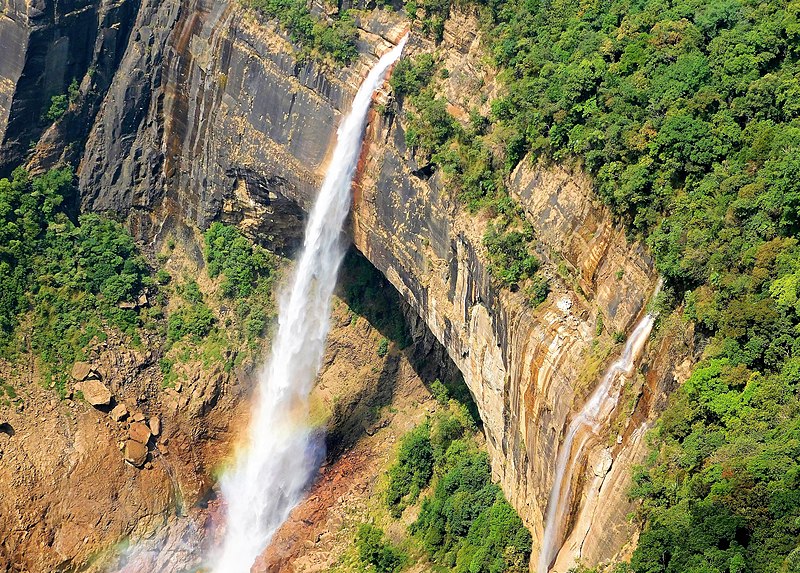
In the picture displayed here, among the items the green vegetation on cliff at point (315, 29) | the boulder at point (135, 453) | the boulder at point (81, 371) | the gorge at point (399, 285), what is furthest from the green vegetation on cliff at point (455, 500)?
the green vegetation on cliff at point (315, 29)

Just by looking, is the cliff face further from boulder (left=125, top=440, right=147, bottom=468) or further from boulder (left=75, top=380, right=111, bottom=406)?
boulder (left=125, top=440, right=147, bottom=468)

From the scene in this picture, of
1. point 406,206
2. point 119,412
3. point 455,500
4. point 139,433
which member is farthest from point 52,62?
point 455,500

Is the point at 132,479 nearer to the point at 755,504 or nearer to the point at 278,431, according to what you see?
the point at 278,431

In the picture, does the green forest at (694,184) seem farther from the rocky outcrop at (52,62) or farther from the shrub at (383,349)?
the rocky outcrop at (52,62)

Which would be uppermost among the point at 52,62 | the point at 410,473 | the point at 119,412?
the point at 52,62

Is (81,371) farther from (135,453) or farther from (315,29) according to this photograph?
(315,29)

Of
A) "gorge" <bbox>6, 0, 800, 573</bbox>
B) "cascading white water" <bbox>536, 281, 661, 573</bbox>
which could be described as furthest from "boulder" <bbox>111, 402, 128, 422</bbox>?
"cascading white water" <bbox>536, 281, 661, 573</bbox>

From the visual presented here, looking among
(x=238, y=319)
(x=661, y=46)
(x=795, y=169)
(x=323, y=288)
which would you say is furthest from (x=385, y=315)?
(x=795, y=169)

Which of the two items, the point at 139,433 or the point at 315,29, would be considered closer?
the point at 315,29

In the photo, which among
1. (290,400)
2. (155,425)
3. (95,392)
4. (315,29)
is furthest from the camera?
(290,400)
